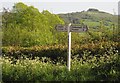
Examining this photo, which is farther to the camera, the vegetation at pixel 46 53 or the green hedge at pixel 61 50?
the green hedge at pixel 61 50

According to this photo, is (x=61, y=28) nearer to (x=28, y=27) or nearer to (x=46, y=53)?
(x=46, y=53)

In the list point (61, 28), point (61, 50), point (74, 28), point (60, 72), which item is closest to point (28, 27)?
point (61, 50)

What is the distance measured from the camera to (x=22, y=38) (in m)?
22.3

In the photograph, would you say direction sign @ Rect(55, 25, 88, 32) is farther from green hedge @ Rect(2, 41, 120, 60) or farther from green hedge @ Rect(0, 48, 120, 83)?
green hedge @ Rect(2, 41, 120, 60)

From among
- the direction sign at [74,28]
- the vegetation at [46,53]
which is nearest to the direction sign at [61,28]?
the direction sign at [74,28]

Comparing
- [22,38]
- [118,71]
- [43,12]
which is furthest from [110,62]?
[43,12]

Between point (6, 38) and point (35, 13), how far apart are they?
2649 millimetres

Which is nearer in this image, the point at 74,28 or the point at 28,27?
the point at 74,28

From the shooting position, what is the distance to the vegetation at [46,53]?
321 inches

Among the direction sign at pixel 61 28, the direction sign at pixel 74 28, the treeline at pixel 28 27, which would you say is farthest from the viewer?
the treeline at pixel 28 27

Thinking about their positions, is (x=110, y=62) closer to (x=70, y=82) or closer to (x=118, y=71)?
(x=118, y=71)

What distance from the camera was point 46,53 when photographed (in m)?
14.5

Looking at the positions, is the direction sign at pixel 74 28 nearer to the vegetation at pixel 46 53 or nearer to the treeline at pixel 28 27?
the vegetation at pixel 46 53

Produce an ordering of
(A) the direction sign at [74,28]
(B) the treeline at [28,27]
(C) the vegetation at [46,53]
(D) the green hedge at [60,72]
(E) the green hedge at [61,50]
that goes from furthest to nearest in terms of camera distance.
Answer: (B) the treeline at [28,27], (E) the green hedge at [61,50], (A) the direction sign at [74,28], (C) the vegetation at [46,53], (D) the green hedge at [60,72]
